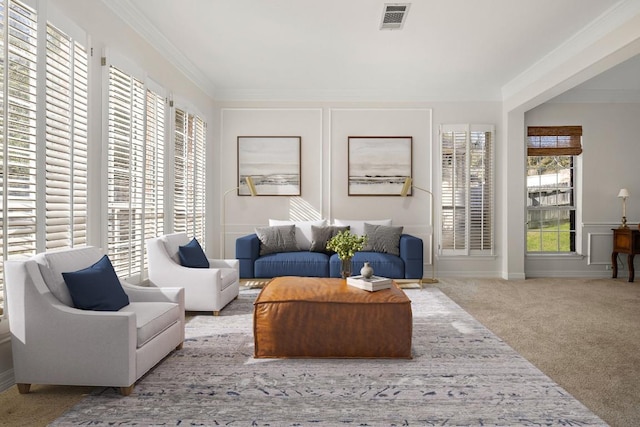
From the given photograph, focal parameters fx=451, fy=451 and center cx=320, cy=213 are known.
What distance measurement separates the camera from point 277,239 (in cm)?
602

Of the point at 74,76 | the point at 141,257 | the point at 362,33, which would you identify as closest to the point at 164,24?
the point at 74,76

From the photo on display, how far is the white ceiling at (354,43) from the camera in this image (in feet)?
13.2

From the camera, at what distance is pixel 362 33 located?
15.1 feet

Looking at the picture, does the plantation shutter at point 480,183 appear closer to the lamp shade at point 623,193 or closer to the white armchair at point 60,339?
the lamp shade at point 623,193

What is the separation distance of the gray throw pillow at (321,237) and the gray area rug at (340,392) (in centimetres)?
268

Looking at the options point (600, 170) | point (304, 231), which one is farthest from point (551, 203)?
point (304, 231)

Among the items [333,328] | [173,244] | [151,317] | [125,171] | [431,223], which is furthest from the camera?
[431,223]

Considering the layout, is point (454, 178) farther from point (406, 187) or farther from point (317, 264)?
point (317, 264)

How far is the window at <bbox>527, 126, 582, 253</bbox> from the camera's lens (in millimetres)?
7066

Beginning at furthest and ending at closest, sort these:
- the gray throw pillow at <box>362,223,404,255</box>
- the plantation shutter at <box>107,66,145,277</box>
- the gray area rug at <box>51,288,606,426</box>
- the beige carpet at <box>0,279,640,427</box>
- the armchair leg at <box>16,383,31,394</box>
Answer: the gray throw pillow at <box>362,223,404,255</box> < the plantation shutter at <box>107,66,145,277</box> < the armchair leg at <box>16,383,31,394</box> < the beige carpet at <box>0,279,640,427</box> < the gray area rug at <box>51,288,606,426</box>

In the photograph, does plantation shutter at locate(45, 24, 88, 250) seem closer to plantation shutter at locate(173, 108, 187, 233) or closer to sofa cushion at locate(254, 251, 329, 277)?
plantation shutter at locate(173, 108, 187, 233)

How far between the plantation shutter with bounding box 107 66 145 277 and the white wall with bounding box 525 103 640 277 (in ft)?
18.5

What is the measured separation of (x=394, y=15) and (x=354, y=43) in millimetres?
818

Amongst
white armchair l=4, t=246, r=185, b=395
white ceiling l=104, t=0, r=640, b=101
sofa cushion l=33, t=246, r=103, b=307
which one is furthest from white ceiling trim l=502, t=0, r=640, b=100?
sofa cushion l=33, t=246, r=103, b=307
